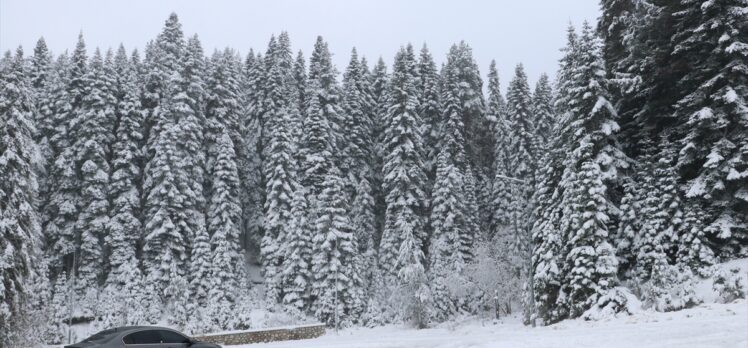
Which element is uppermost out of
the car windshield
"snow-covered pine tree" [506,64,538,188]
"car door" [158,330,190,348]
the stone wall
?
"snow-covered pine tree" [506,64,538,188]

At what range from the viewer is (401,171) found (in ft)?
166

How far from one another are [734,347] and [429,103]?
47.4 metres

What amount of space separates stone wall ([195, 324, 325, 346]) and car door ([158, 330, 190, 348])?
1343cm

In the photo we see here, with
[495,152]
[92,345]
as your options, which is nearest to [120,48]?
[495,152]

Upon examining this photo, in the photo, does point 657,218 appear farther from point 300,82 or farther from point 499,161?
point 300,82

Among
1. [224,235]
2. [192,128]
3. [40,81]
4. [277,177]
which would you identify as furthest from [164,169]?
[40,81]

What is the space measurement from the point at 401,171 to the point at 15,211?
3047cm

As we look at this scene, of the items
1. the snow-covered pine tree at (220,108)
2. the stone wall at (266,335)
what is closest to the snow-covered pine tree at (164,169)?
the snow-covered pine tree at (220,108)

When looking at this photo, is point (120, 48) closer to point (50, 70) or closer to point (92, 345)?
point (50, 70)

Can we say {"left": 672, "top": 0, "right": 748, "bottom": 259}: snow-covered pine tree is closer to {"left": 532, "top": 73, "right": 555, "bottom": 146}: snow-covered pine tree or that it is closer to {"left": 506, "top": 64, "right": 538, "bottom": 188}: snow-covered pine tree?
{"left": 506, "top": 64, "right": 538, "bottom": 188}: snow-covered pine tree

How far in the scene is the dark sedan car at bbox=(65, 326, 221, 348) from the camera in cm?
1447

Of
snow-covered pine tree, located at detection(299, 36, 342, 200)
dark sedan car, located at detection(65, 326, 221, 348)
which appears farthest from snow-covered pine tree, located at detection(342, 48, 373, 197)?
dark sedan car, located at detection(65, 326, 221, 348)

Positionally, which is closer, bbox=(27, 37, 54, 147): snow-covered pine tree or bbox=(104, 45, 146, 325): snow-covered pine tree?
bbox=(104, 45, 146, 325): snow-covered pine tree

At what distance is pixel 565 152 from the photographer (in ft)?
104
